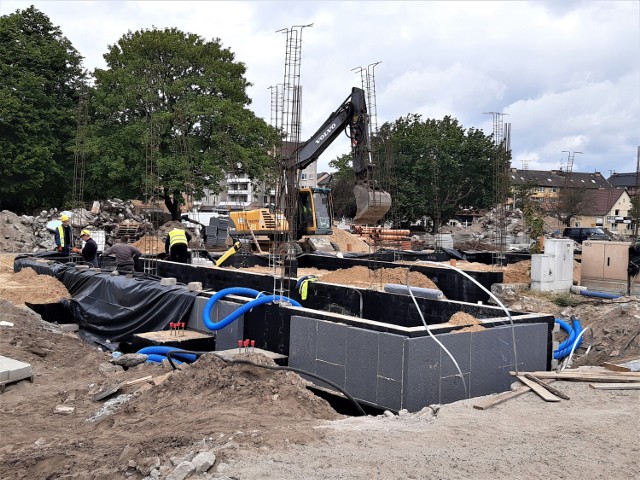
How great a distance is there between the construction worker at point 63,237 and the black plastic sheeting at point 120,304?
2294 mm

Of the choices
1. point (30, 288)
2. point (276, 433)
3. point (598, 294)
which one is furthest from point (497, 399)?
point (30, 288)

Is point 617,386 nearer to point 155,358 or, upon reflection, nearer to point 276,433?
point 276,433

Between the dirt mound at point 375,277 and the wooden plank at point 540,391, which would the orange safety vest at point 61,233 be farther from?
the wooden plank at point 540,391

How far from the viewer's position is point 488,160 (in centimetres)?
4516

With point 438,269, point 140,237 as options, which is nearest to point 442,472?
point 438,269

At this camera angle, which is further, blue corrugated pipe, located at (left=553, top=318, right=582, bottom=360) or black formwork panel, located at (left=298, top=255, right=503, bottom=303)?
black formwork panel, located at (left=298, top=255, right=503, bottom=303)

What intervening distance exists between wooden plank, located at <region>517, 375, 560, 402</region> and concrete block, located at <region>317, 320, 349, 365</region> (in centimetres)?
212

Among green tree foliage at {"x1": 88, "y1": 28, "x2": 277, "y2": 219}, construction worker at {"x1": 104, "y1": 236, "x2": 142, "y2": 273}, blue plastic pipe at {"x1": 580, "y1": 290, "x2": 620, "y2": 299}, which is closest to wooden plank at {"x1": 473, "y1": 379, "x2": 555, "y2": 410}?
blue plastic pipe at {"x1": 580, "y1": 290, "x2": 620, "y2": 299}

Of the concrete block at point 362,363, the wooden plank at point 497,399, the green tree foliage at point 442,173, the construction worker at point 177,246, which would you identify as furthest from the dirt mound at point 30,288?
the green tree foliage at point 442,173

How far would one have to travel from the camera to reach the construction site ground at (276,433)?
4.61m

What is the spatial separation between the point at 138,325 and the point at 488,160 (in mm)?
37235

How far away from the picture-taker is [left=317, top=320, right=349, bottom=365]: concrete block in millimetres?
7804

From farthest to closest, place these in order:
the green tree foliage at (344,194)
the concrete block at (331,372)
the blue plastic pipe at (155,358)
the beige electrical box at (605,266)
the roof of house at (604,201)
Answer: the roof of house at (604,201)
the green tree foliage at (344,194)
the beige electrical box at (605,266)
the blue plastic pipe at (155,358)
the concrete block at (331,372)

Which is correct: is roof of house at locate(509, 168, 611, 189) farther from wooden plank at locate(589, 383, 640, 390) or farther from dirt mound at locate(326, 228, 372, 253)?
wooden plank at locate(589, 383, 640, 390)
